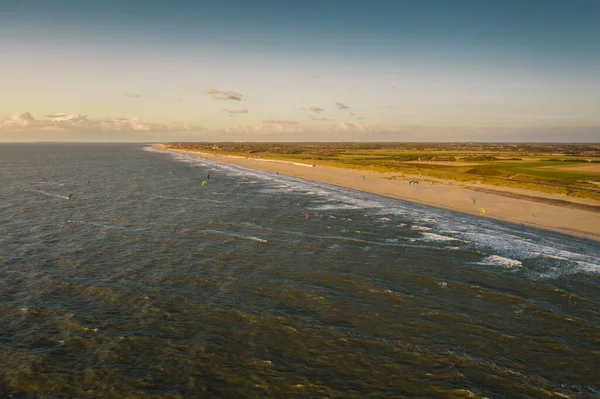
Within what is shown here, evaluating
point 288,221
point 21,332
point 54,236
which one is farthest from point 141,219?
point 21,332

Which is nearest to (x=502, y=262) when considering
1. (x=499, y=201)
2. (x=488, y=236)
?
(x=488, y=236)

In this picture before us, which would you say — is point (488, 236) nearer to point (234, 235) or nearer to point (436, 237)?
point (436, 237)

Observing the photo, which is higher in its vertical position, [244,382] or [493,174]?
[493,174]

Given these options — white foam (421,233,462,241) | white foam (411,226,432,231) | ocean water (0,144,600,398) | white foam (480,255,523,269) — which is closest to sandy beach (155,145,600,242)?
ocean water (0,144,600,398)

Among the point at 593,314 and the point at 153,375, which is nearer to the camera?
the point at 153,375

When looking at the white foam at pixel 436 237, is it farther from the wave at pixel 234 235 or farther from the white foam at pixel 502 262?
the wave at pixel 234 235

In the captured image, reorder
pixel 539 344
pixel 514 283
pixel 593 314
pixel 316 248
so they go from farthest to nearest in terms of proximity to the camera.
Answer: pixel 316 248
pixel 514 283
pixel 593 314
pixel 539 344

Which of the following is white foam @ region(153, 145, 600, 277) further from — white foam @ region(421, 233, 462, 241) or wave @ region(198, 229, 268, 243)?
wave @ region(198, 229, 268, 243)

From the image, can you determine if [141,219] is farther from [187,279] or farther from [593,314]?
[593,314]
